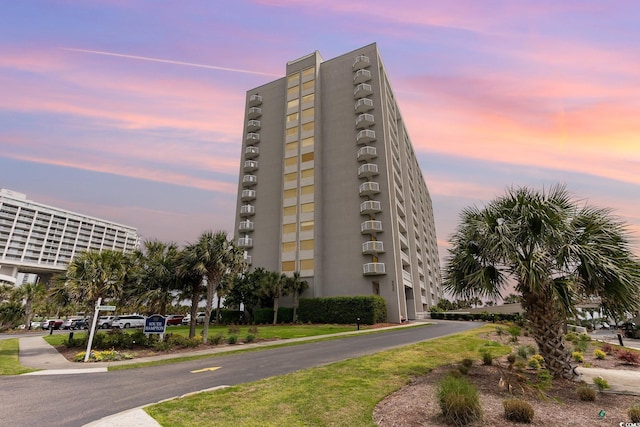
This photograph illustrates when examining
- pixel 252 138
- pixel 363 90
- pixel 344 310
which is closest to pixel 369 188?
pixel 363 90

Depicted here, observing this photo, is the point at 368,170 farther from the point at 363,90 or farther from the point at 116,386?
the point at 116,386

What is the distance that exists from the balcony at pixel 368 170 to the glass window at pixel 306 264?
48.6 feet

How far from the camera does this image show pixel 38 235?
12531 cm

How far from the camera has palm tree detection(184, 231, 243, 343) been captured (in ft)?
70.0

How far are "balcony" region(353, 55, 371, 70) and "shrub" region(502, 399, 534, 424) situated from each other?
52317 mm

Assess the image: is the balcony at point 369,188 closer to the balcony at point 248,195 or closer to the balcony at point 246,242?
the balcony at point 248,195

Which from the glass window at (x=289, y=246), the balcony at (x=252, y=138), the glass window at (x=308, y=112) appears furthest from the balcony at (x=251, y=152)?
the glass window at (x=289, y=246)

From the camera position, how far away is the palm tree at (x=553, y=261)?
9.81 metres

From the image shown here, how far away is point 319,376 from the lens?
10688 millimetres

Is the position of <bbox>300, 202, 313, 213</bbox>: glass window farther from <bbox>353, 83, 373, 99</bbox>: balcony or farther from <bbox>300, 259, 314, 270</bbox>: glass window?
<bbox>353, 83, 373, 99</bbox>: balcony

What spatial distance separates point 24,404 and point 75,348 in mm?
14478

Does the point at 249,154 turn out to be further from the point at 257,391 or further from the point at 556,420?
the point at 556,420

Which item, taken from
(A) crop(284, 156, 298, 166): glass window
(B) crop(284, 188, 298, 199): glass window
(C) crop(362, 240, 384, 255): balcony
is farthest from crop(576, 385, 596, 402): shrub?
(A) crop(284, 156, 298, 166): glass window

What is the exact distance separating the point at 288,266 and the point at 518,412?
40671mm
